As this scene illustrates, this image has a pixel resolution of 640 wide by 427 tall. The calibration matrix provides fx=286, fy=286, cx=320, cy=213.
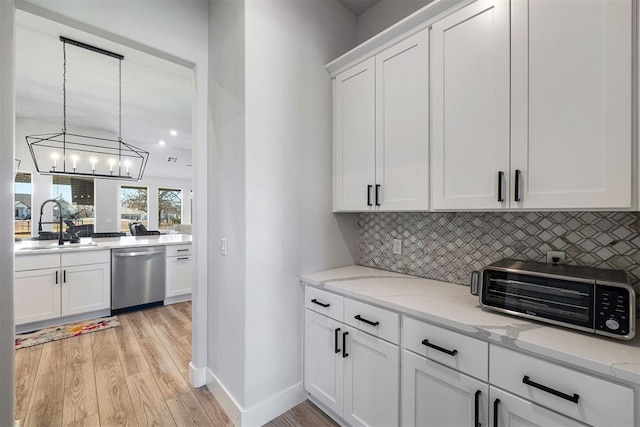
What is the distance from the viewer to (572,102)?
3.75 ft

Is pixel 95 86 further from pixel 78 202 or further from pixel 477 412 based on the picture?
pixel 477 412

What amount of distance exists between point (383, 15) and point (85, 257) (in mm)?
4123

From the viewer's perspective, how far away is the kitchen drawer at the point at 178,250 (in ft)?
13.5

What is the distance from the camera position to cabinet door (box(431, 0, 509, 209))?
1334 mm

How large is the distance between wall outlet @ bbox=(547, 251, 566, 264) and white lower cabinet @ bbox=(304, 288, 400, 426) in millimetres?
871

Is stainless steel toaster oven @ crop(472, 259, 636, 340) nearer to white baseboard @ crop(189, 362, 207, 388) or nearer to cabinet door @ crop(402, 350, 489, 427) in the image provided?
cabinet door @ crop(402, 350, 489, 427)

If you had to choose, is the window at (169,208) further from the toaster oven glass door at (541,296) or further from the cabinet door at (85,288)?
the toaster oven glass door at (541,296)

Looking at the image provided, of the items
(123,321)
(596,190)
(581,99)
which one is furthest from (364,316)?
(123,321)

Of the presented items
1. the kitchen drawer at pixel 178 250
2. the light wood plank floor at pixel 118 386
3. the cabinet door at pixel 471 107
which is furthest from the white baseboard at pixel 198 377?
the kitchen drawer at pixel 178 250

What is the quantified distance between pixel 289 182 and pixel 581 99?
1.51m

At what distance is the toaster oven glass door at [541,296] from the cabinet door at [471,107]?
351 mm

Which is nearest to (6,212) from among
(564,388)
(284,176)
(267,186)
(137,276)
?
(267,186)

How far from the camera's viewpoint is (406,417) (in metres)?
1.41

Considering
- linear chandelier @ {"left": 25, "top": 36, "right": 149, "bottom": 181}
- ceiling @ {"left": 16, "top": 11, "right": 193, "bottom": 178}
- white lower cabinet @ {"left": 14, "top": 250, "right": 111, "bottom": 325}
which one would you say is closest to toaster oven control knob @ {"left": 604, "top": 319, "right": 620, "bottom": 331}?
ceiling @ {"left": 16, "top": 11, "right": 193, "bottom": 178}
